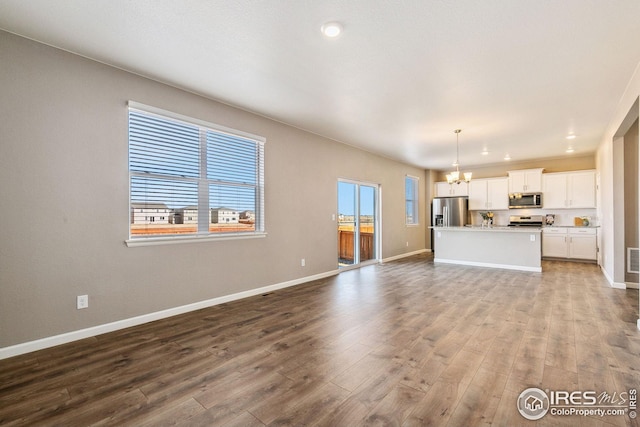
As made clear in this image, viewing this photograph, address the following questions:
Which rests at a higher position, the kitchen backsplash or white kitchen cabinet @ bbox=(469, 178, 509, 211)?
white kitchen cabinet @ bbox=(469, 178, 509, 211)

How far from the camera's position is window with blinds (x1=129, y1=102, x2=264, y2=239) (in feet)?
10.8

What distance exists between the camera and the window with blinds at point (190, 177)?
10.8 ft

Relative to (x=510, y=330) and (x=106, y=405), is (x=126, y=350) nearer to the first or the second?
(x=106, y=405)

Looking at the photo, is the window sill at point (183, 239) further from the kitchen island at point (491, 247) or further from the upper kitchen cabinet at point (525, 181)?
the upper kitchen cabinet at point (525, 181)

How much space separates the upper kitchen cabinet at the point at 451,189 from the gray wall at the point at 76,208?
24.5 feet

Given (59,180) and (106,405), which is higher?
(59,180)

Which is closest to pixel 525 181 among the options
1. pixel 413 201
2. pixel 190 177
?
pixel 413 201

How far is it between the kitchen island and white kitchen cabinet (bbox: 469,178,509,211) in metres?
2.00

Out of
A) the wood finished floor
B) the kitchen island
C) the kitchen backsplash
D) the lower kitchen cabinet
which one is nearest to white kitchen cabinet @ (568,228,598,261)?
the lower kitchen cabinet

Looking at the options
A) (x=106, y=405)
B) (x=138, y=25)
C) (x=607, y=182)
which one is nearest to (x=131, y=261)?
(x=106, y=405)

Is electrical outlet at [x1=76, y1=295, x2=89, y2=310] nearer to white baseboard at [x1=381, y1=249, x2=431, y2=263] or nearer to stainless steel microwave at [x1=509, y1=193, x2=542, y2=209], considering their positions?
white baseboard at [x1=381, y1=249, x2=431, y2=263]

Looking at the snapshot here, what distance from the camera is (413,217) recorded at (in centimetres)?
914

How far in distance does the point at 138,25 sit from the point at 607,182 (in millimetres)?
7375

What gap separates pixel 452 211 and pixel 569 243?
285cm
